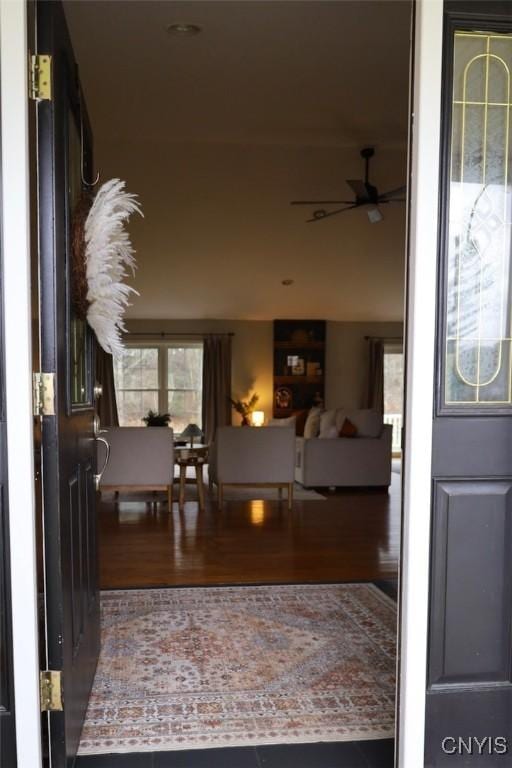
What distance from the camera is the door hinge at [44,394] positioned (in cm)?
185

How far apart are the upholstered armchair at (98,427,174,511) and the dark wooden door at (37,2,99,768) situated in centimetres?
384

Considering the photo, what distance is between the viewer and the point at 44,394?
186 cm

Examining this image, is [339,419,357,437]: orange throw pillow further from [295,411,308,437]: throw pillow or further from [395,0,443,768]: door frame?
[395,0,443,768]: door frame

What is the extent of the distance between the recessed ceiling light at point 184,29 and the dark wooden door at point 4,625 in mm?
2766

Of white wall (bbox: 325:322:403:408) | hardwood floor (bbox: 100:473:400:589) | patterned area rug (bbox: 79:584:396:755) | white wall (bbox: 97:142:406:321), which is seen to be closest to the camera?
patterned area rug (bbox: 79:584:396:755)

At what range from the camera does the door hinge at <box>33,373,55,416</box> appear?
72.7 inches

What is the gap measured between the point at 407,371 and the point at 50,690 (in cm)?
142

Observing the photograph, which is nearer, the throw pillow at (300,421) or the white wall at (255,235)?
the white wall at (255,235)

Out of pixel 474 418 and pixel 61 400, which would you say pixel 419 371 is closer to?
pixel 474 418

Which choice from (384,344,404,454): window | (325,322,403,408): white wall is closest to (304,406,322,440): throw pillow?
(325,322,403,408): white wall

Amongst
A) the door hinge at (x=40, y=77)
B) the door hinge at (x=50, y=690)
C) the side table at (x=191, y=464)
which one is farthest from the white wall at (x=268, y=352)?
the door hinge at (x=50, y=690)

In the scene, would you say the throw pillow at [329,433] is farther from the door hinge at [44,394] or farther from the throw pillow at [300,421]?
the door hinge at [44,394]

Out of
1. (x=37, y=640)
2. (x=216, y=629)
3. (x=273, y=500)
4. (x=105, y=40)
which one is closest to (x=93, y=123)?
(x=105, y=40)

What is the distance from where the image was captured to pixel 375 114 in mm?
5691
